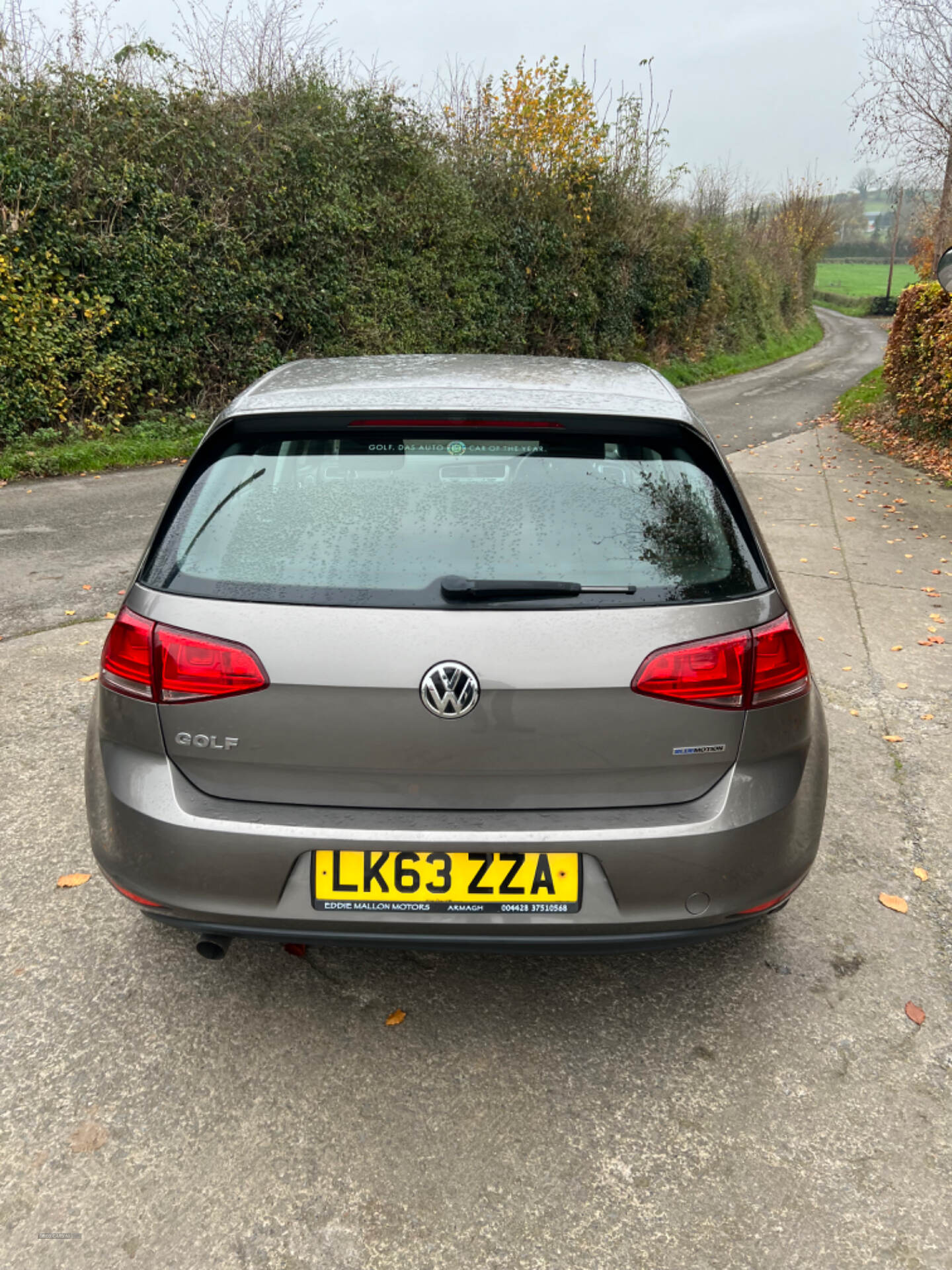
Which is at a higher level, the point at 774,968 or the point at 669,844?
the point at 669,844

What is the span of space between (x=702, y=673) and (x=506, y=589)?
48cm

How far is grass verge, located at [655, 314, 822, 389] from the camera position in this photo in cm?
2450

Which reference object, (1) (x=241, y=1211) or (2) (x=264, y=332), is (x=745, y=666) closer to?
(1) (x=241, y=1211)

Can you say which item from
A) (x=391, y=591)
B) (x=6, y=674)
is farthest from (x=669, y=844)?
(x=6, y=674)

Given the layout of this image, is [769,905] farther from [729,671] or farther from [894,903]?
[894,903]

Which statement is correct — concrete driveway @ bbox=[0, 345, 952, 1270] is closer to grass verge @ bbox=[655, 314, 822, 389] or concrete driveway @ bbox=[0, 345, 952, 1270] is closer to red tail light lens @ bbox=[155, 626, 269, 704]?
red tail light lens @ bbox=[155, 626, 269, 704]

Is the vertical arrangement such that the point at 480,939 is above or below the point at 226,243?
below

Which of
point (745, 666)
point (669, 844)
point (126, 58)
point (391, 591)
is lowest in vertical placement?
point (669, 844)

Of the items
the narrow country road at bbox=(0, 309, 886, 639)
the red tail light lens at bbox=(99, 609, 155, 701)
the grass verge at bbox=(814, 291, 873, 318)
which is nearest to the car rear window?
the red tail light lens at bbox=(99, 609, 155, 701)

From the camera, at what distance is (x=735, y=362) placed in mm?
28984

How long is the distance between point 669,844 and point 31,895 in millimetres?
2144

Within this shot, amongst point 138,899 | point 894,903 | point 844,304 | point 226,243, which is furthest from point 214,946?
point 844,304

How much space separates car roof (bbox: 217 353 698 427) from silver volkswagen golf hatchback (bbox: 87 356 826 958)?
0.07 ft

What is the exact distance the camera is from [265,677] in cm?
219
